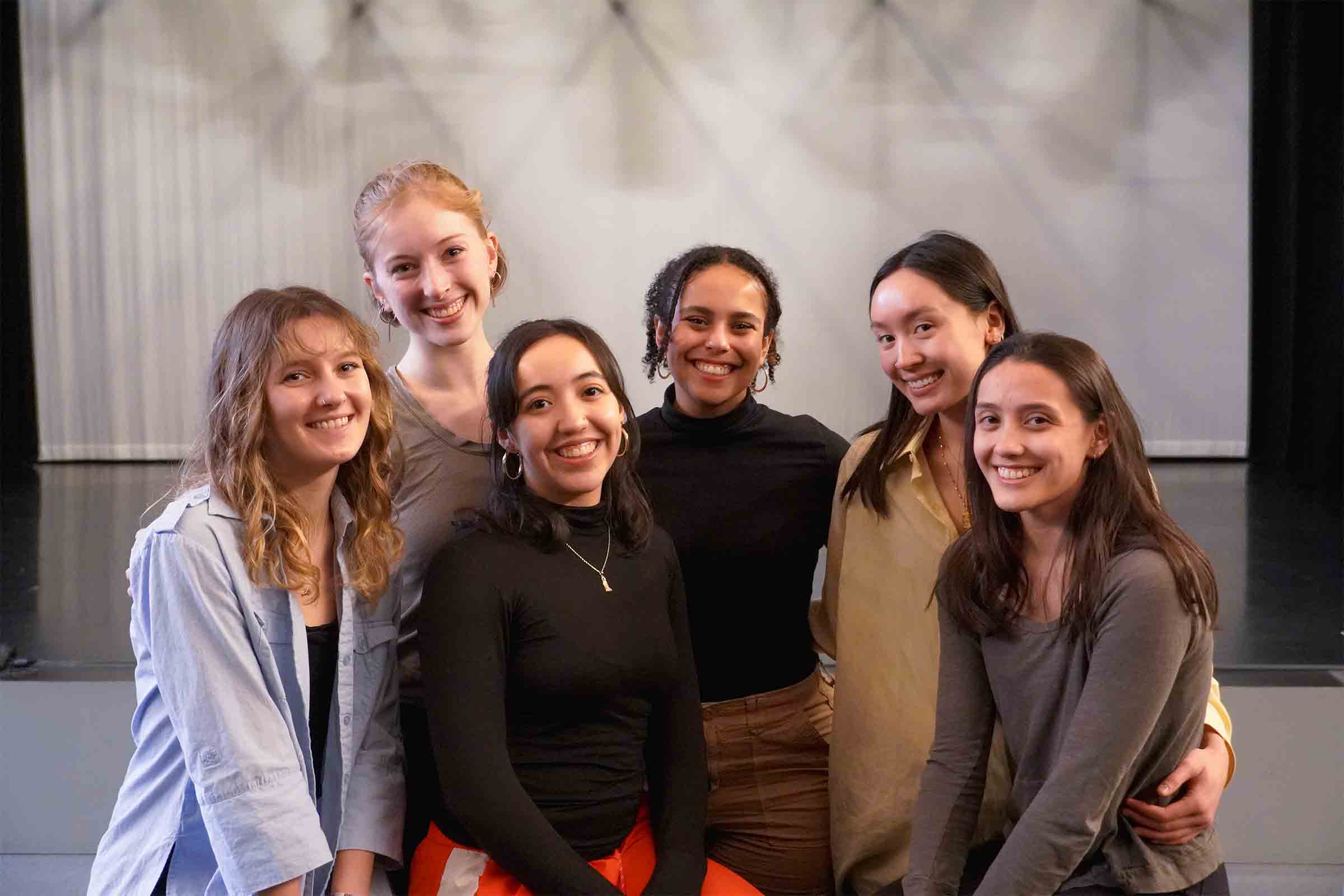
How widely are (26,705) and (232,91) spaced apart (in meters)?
6.94

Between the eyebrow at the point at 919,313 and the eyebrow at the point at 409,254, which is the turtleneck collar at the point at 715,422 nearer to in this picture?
the eyebrow at the point at 919,313

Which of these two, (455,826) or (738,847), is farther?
(738,847)

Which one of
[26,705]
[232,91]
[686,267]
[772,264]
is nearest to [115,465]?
[232,91]

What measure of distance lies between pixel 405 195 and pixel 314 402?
0.48 m

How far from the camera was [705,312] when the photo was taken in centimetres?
207

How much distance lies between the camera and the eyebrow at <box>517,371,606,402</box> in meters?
1.73

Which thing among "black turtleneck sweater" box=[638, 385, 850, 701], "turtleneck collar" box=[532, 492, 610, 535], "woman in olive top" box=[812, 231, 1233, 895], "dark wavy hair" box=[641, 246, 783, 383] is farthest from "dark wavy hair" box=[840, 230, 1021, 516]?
"turtleneck collar" box=[532, 492, 610, 535]

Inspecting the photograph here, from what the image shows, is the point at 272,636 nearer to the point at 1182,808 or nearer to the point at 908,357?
the point at 908,357

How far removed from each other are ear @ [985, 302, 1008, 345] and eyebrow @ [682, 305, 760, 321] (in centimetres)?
38

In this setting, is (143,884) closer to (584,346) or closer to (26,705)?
(584,346)

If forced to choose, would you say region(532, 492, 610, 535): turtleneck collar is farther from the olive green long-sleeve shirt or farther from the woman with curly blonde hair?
the olive green long-sleeve shirt

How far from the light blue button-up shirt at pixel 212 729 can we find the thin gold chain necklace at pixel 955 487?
942 mm

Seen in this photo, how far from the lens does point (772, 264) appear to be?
8797mm

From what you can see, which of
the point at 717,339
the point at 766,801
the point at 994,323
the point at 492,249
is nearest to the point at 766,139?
the point at 492,249
